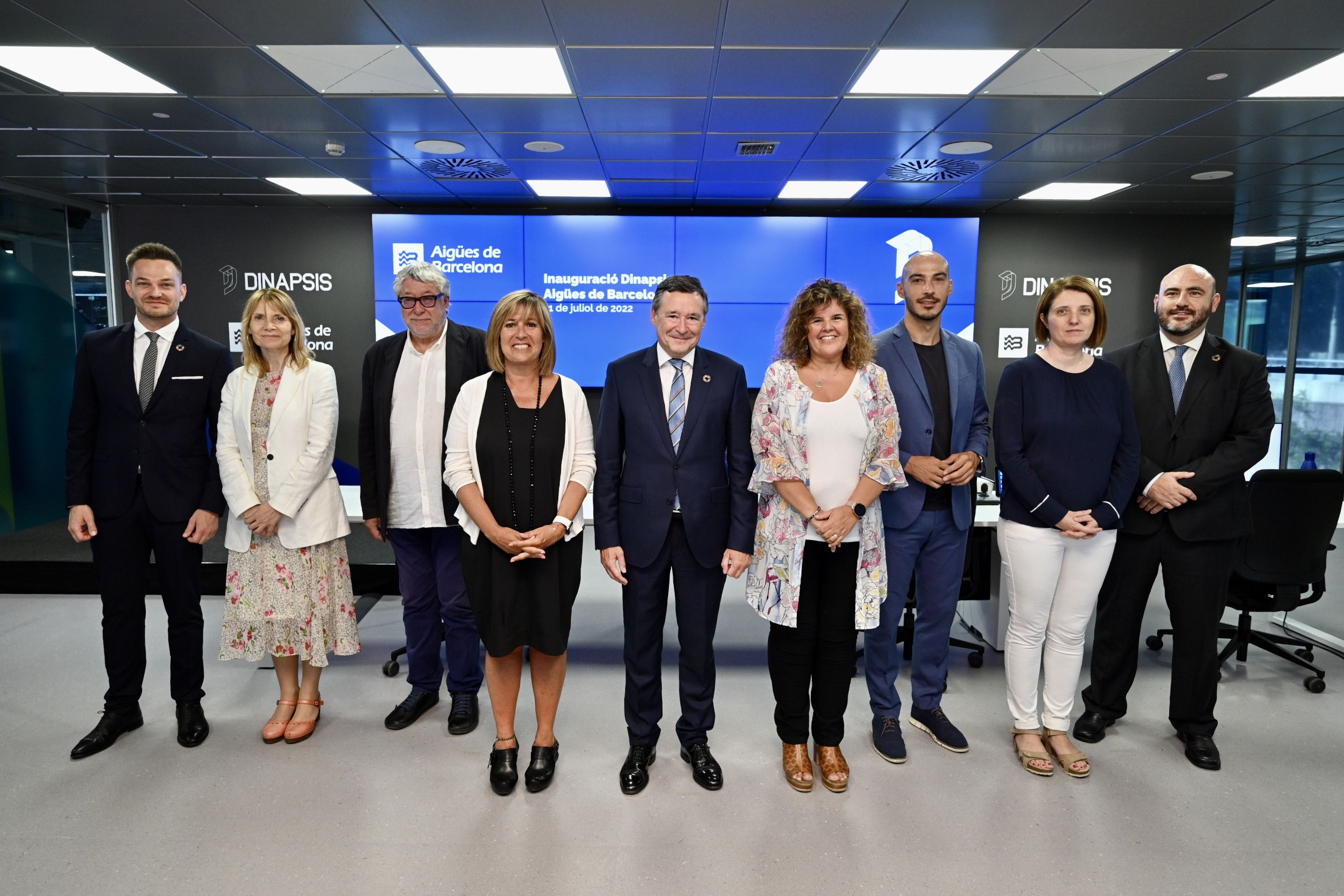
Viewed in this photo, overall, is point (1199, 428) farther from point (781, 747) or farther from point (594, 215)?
point (594, 215)

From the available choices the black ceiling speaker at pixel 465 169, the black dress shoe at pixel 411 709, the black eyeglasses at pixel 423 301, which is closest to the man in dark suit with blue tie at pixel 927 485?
the black eyeglasses at pixel 423 301

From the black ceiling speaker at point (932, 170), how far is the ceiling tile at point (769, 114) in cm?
121

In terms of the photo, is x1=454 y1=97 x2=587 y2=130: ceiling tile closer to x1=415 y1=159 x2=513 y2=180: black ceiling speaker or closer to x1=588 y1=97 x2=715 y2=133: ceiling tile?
x1=588 y1=97 x2=715 y2=133: ceiling tile

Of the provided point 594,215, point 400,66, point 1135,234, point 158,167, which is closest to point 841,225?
point 594,215

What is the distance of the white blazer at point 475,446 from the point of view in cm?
239

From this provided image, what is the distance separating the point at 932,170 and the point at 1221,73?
215 centimetres

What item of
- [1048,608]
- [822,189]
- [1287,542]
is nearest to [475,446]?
[1048,608]

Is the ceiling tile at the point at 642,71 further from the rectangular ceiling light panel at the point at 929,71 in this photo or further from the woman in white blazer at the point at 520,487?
the woman in white blazer at the point at 520,487

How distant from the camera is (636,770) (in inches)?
98.4

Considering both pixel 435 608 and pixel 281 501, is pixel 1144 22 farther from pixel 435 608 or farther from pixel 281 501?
pixel 281 501

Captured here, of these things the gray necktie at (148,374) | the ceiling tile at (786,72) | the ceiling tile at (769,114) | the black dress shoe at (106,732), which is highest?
the ceiling tile at (769,114)

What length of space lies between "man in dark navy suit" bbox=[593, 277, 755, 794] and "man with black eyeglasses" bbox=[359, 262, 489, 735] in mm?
742

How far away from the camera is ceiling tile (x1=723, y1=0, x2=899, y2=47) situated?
3.06m

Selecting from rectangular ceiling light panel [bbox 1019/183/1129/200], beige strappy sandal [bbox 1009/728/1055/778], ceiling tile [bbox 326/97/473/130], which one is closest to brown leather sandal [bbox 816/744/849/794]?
beige strappy sandal [bbox 1009/728/1055/778]
